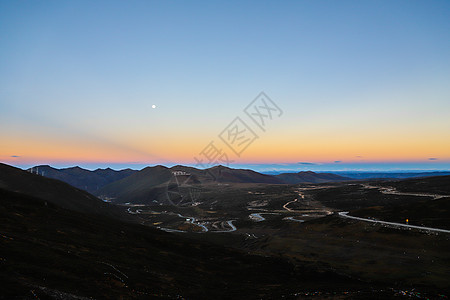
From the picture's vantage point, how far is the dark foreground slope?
28.3 metres

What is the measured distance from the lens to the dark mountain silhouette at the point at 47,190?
484ft

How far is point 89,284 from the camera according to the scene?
30812 mm

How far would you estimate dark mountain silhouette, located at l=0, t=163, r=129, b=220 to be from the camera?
14744cm

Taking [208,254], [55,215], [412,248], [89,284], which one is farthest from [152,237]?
[412,248]

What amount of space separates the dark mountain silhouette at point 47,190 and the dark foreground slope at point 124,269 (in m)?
76.8

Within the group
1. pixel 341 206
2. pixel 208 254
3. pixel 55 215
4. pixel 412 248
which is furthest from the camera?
pixel 341 206

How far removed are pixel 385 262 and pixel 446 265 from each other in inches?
406

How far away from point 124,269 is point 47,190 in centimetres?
15062

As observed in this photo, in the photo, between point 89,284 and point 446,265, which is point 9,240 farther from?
point 446,265

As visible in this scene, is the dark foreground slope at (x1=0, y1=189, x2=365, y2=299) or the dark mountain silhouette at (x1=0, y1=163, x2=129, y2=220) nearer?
the dark foreground slope at (x1=0, y1=189, x2=365, y2=299)

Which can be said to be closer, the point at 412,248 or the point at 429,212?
the point at 412,248

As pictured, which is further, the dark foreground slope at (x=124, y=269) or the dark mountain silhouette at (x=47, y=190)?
the dark mountain silhouette at (x=47, y=190)

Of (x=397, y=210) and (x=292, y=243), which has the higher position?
(x=397, y=210)

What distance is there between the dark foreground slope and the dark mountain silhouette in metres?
76.8
